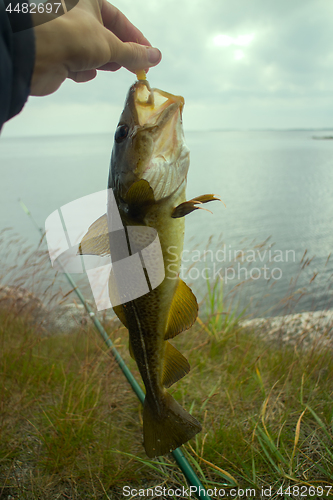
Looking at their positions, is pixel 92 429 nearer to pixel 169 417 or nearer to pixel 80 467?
pixel 80 467

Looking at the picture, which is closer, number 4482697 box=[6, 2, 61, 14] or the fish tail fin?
number 4482697 box=[6, 2, 61, 14]

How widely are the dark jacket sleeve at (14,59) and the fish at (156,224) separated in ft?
1.38

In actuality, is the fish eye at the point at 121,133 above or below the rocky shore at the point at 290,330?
above

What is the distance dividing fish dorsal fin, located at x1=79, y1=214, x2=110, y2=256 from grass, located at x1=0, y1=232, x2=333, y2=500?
5.74ft

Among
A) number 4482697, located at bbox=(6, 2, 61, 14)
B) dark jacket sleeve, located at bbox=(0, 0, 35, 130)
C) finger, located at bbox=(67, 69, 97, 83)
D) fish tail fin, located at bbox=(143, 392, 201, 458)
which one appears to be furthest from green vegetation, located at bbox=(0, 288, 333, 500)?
number 4482697, located at bbox=(6, 2, 61, 14)

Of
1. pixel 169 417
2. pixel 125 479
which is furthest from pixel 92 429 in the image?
pixel 169 417

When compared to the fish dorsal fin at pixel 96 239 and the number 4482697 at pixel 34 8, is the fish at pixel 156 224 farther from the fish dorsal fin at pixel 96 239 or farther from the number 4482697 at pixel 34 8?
the number 4482697 at pixel 34 8

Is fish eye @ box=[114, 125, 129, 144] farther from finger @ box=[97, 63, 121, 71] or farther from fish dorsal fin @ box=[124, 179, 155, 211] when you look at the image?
finger @ box=[97, 63, 121, 71]

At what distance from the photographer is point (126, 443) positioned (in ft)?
9.39

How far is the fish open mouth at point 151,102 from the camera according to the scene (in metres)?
1.44

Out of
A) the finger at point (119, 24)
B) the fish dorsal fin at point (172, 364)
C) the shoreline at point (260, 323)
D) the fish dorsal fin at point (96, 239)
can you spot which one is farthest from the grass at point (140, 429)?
the finger at point (119, 24)

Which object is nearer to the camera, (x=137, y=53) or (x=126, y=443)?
(x=137, y=53)

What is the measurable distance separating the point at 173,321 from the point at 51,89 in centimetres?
117

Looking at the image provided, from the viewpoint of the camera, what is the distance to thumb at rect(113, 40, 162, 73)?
1498mm
